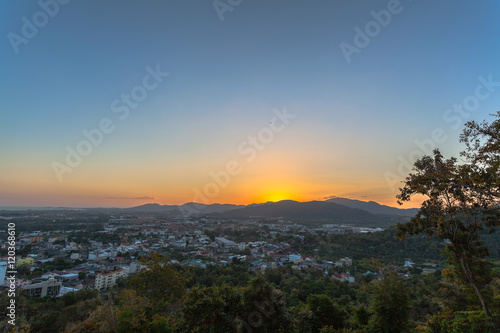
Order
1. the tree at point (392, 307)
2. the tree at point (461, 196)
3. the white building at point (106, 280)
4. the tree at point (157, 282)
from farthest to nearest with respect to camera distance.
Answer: the white building at point (106, 280) → the tree at point (157, 282) → the tree at point (392, 307) → the tree at point (461, 196)

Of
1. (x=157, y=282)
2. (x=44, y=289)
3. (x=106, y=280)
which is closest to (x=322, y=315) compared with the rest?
(x=157, y=282)

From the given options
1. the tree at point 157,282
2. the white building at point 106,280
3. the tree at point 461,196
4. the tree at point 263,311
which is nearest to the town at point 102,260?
the white building at point 106,280

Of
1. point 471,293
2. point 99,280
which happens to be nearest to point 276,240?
point 99,280

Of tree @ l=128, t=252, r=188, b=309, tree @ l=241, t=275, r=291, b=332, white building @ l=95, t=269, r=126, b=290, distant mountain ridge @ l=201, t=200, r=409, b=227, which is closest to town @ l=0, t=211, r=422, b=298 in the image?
white building @ l=95, t=269, r=126, b=290

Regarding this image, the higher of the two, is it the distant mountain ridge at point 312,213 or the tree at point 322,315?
the tree at point 322,315

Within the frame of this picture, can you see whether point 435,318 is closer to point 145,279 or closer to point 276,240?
point 145,279

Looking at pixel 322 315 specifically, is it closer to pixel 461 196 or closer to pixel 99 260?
pixel 461 196

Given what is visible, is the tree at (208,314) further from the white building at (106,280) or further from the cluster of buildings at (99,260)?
the white building at (106,280)

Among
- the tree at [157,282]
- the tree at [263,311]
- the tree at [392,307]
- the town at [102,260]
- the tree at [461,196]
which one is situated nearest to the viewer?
the tree at [461,196]

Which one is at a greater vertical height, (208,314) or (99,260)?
(208,314)
